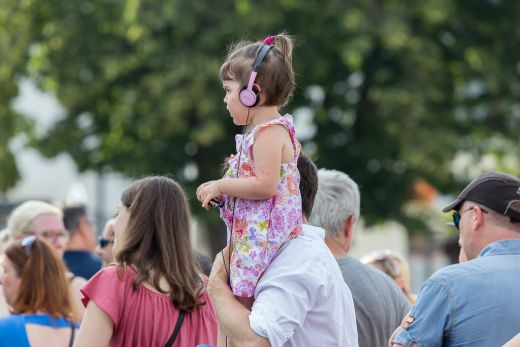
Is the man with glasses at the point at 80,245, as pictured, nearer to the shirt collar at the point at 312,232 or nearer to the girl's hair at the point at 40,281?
the girl's hair at the point at 40,281

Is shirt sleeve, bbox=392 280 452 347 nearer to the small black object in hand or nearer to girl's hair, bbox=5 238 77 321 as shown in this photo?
the small black object in hand

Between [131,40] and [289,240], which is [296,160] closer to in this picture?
[289,240]

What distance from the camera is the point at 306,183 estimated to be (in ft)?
13.0

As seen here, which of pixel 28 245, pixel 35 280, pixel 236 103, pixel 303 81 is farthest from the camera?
pixel 303 81

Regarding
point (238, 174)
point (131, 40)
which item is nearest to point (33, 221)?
point (238, 174)

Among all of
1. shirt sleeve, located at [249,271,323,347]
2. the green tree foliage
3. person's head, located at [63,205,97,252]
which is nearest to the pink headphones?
shirt sleeve, located at [249,271,323,347]

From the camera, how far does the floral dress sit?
3617mm

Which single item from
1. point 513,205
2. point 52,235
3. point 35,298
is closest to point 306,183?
point 513,205

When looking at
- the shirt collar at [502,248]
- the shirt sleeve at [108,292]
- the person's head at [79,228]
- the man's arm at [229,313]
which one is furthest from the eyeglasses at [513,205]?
the person's head at [79,228]

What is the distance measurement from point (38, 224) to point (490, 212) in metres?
3.88

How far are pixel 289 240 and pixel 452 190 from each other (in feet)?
53.5

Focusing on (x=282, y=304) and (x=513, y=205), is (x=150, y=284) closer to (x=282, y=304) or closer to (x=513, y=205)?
(x=282, y=304)

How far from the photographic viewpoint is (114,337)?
4.26m

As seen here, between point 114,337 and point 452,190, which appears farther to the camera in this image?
point 452,190
